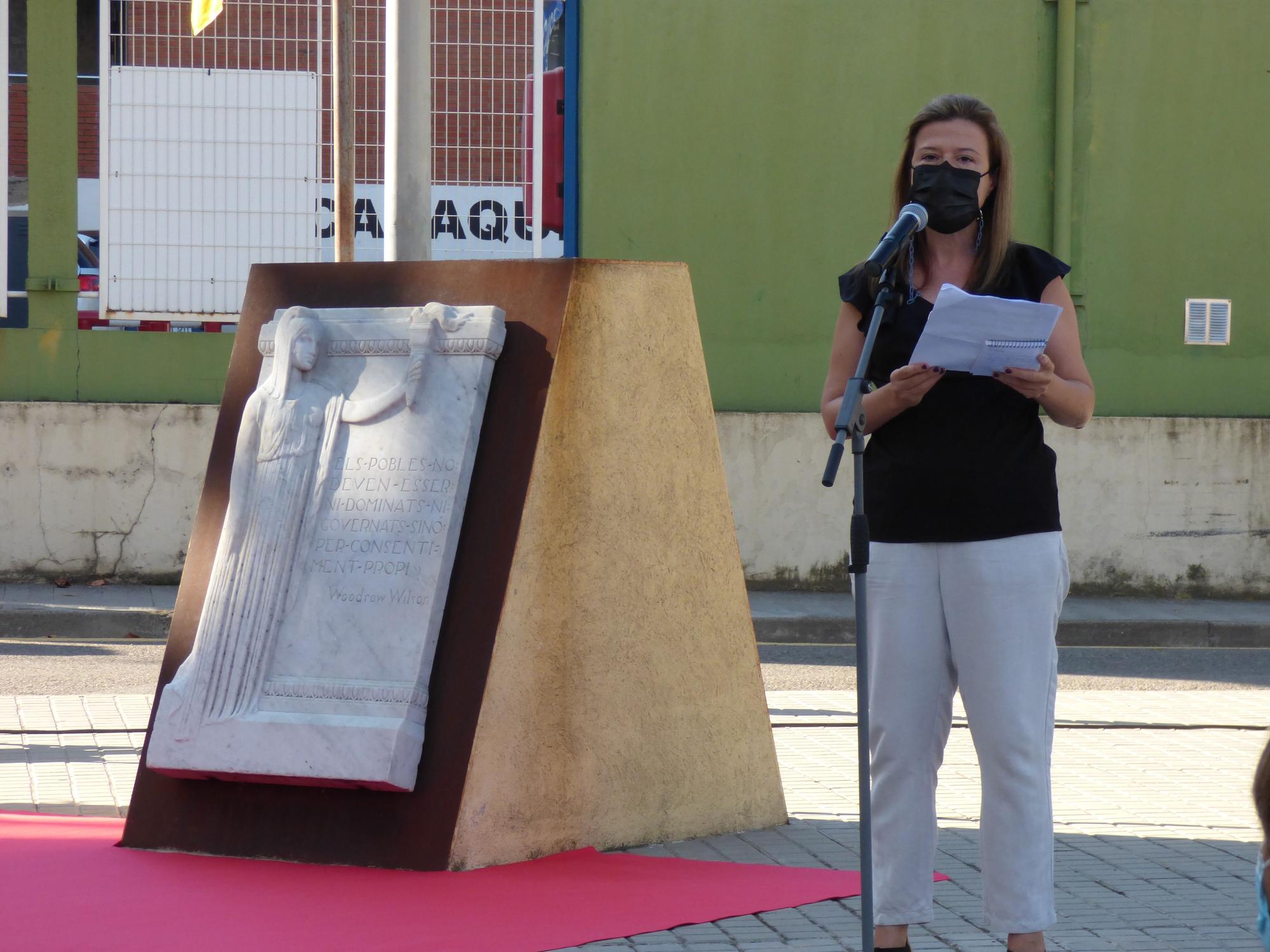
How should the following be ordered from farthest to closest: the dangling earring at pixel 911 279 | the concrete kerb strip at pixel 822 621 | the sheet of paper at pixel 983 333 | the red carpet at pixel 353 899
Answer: the concrete kerb strip at pixel 822 621 → the red carpet at pixel 353 899 → the dangling earring at pixel 911 279 → the sheet of paper at pixel 983 333

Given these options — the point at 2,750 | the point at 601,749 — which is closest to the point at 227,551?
the point at 601,749

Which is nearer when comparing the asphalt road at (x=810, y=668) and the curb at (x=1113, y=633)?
the asphalt road at (x=810, y=668)

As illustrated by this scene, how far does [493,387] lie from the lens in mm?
5016

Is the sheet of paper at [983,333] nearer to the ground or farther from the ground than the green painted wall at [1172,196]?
nearer to the ground

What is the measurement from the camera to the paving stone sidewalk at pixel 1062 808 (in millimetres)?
4293

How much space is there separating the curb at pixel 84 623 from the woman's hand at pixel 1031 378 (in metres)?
8.96

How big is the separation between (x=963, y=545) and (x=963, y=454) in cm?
19

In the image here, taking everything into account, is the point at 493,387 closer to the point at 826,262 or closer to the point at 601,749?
the point at 601,749

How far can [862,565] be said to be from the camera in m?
3.29

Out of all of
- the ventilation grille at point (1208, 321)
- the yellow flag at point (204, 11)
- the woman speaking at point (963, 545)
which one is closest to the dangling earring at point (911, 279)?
the woman speaking at point (963, 545)

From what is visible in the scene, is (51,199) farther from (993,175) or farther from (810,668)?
(993,175)

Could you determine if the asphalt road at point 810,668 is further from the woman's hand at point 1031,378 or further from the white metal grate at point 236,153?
the woman's hand at point 1031,378

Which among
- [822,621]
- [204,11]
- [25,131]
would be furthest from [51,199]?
[822,621]

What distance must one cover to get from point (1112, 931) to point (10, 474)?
10.7 metres
